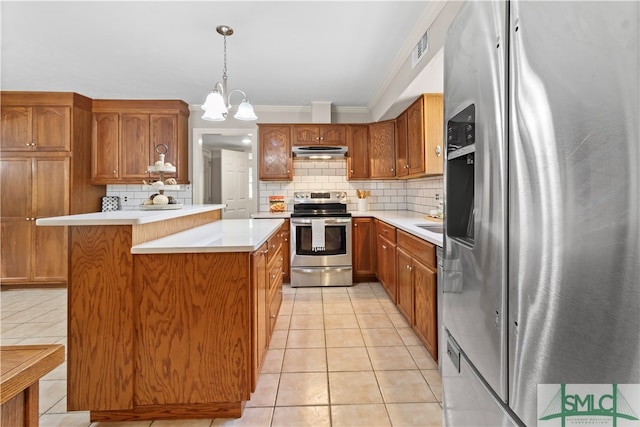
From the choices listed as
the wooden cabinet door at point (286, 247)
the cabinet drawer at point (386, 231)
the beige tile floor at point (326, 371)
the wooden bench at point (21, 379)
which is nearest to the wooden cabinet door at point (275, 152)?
the wooden cabinet door at point (286, 247)

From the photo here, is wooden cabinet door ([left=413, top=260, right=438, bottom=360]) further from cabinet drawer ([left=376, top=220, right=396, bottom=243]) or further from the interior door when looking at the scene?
the interior door

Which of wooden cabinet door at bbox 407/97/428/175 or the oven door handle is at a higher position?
wooden cabinet door at bbox 407/97/428/175

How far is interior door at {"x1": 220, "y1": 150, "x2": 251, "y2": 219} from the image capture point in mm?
5492

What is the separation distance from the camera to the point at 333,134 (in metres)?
4.48

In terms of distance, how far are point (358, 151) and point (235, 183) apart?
2454mm

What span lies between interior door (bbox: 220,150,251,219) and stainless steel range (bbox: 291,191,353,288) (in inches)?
73.9

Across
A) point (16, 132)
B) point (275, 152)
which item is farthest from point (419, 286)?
point (16, 132)

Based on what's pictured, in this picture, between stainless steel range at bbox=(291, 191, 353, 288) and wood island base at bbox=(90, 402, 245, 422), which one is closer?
wood island base at bbox=(90, 402, 245, 422)

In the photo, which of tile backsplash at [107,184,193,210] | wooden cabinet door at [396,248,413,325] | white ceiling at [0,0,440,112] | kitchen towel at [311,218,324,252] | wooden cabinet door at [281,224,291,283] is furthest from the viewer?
tile backsplash at [107,184,193,210]

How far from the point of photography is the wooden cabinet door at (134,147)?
14.1 ft

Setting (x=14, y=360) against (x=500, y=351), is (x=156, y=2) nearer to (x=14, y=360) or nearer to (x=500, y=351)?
(x=14, y=360)

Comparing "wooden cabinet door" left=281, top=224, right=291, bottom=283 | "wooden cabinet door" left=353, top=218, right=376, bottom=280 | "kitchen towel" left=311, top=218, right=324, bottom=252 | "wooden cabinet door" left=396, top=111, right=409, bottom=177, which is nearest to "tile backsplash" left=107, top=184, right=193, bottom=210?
"wooden cabinet door" left=281, top=224, right=291, bottom=283

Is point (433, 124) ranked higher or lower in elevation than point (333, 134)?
lower

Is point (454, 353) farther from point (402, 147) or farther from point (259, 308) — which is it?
point (402, 147)
